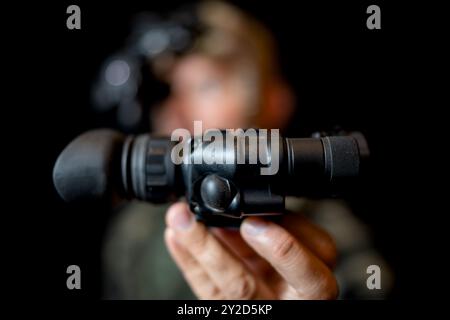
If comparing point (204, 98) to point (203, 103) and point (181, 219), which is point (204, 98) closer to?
point (203, 103)

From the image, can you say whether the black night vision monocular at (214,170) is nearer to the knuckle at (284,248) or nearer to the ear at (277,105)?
the knuckle at (284,248)

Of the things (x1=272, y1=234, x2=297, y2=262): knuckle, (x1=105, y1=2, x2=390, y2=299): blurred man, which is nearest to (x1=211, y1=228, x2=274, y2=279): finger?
(x1=272, y1=234, x2=297, y2=262): knuckle

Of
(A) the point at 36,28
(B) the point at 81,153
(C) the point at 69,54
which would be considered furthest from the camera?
(C) the point at 69,54

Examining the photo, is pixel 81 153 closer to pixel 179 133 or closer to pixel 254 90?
pixel 179 133

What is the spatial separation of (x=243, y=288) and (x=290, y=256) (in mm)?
108

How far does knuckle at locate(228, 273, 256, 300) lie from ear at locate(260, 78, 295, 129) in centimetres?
62

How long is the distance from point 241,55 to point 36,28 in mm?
520

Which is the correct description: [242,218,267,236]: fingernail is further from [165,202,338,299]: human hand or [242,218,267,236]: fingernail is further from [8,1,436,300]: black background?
[8,1,436,300]: black background

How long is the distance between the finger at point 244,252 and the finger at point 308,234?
86mm

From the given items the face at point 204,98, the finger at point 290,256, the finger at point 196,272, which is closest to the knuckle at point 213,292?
the finger at point 196,272

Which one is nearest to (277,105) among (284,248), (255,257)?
(255,257)

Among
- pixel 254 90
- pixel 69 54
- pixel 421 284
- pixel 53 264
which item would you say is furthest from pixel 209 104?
pixel 421 284

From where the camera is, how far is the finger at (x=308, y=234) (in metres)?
0.54

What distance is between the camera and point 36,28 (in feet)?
3.33
